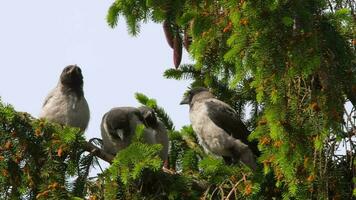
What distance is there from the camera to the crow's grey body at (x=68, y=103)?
8367 millimetres

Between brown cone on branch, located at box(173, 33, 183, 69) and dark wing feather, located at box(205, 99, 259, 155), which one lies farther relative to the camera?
dark wing feather, located at box(205, 99, 259, 155)

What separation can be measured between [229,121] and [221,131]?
28 cm

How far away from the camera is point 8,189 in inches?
208

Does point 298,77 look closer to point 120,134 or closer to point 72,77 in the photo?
point 120,134

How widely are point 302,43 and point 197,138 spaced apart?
3.89 metres

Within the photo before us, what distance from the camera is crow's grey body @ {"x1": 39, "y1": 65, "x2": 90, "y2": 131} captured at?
329 inches

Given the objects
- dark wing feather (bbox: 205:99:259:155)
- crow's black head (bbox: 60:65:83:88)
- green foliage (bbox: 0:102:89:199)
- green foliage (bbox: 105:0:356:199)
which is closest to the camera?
green foliage (bbox: 105:0:356:199)

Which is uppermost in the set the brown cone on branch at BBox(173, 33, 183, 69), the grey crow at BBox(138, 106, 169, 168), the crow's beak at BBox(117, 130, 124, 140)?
the brown cone on branch at BBox(173, 33, 183, 69)

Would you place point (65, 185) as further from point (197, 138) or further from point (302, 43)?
point (197, 138)

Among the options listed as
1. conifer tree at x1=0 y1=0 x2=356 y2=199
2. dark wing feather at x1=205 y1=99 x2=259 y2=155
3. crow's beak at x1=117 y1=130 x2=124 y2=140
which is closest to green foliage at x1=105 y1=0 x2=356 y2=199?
conifer tree at x1=0 y1=0 x2=356 y2=199

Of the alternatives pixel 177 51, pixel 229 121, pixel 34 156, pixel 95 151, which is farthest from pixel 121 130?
pixel 34 156

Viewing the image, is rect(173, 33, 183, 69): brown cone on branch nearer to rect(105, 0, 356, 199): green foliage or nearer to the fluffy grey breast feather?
the fluffy grey breast feather

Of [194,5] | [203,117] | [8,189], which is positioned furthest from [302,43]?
[203,117]

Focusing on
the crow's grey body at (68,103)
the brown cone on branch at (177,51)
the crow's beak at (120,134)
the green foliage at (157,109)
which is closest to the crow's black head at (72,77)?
the crow's grey body at (68,103)
